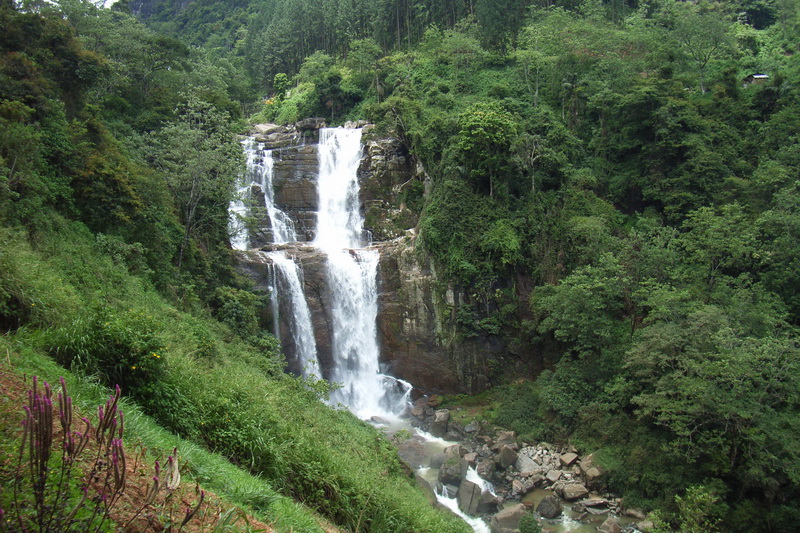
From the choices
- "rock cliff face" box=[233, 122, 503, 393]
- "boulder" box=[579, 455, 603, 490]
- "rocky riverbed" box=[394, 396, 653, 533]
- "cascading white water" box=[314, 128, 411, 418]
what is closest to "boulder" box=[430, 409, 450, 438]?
"rocky riverbed" box=[394, 396, 653, 533]

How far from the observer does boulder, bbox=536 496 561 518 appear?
49.9ft

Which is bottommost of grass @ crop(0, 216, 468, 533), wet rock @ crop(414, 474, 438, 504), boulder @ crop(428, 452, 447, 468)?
boulder @ crop(428, 452, 447, 468)

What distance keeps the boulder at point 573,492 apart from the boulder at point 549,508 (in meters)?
0.61

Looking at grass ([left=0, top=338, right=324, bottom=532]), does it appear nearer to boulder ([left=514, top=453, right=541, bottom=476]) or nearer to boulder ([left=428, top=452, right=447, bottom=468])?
boulder ([left=428, top=452, right=447, bottom=468])

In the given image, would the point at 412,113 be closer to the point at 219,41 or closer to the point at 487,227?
the point at 487,227

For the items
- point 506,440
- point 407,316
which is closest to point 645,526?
point 506,440

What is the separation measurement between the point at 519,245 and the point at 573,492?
36.4 feet

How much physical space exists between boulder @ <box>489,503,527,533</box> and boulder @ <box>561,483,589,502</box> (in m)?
1.84

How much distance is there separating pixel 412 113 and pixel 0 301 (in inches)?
984

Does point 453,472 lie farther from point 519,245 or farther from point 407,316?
point 519,245

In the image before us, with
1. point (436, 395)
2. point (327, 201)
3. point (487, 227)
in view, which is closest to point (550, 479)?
point (436, 395)

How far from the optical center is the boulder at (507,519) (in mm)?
14547

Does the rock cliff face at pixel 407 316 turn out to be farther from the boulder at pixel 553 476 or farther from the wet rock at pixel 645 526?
the wet rock at pixel 645 526

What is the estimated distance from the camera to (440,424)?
20.5 meters
